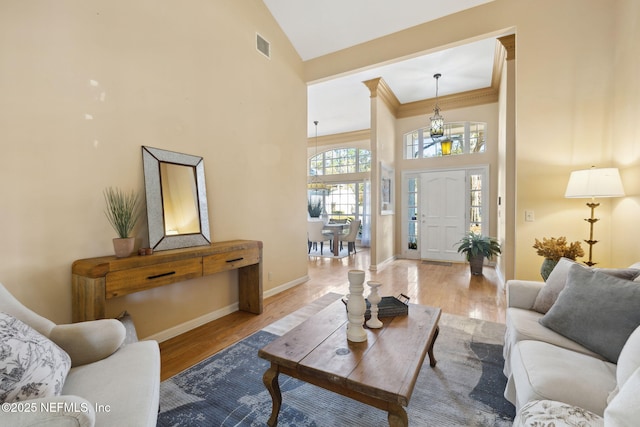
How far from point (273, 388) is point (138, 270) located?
130cm

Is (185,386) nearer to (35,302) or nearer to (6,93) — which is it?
(35,302)

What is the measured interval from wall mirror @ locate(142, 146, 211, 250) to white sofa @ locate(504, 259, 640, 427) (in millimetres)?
2570

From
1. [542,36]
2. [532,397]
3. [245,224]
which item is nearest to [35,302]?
[245,224]

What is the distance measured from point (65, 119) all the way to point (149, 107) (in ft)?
2.03

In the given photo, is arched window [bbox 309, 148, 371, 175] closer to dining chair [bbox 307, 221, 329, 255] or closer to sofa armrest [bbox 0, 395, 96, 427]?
dining chair [bbox 307, 221, 329, 255]

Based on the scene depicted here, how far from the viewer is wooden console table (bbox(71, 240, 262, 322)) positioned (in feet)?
6.01

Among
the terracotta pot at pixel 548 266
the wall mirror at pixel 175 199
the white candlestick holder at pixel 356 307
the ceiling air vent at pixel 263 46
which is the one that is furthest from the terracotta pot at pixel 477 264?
the ceiling air vent at pixel 263 46

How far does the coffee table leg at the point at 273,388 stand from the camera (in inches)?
57.4

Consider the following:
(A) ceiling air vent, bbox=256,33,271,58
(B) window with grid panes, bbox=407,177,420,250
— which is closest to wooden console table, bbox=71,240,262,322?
(A) ceiling air vent, bbox=256,33,271,58

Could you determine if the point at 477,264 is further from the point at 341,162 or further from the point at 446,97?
the point at 341,162

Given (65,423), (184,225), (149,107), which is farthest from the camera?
(184,225)

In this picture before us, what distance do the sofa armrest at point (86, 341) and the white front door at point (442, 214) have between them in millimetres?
5924

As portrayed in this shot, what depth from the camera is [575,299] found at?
1.51m

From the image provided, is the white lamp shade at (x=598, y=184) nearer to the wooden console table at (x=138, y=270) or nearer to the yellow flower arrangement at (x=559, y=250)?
the yellow flower arrangement at (x=559, y=250)
